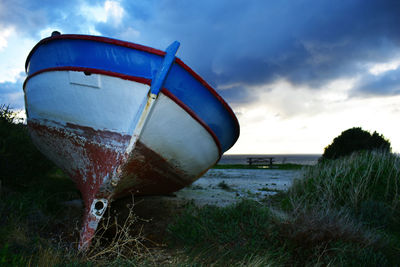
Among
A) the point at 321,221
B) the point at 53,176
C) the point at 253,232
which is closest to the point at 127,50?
the point at 253,232

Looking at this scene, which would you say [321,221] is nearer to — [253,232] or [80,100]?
[253,232]

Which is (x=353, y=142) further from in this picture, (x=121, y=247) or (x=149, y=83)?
(x=121, y=247)

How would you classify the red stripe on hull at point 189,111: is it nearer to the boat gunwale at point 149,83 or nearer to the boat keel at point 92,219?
the boat gunwale at point 149,83

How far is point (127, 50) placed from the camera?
11.1 feet

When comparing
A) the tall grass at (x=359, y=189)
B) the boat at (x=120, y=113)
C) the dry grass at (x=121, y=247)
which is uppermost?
the boat at (x=120, y=113)

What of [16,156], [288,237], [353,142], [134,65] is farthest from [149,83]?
[353,142]

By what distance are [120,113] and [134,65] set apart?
0.61m

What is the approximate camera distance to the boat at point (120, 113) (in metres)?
3.38

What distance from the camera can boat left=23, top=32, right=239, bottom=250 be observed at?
3.38m

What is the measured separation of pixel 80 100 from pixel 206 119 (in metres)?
1.67

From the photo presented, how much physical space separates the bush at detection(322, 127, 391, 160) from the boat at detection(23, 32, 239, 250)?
820 cm

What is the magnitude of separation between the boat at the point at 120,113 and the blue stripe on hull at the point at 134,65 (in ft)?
0.04

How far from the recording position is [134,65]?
133 inches

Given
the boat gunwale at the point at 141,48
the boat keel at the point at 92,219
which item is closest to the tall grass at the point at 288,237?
the boat keel at the point at 92,219
